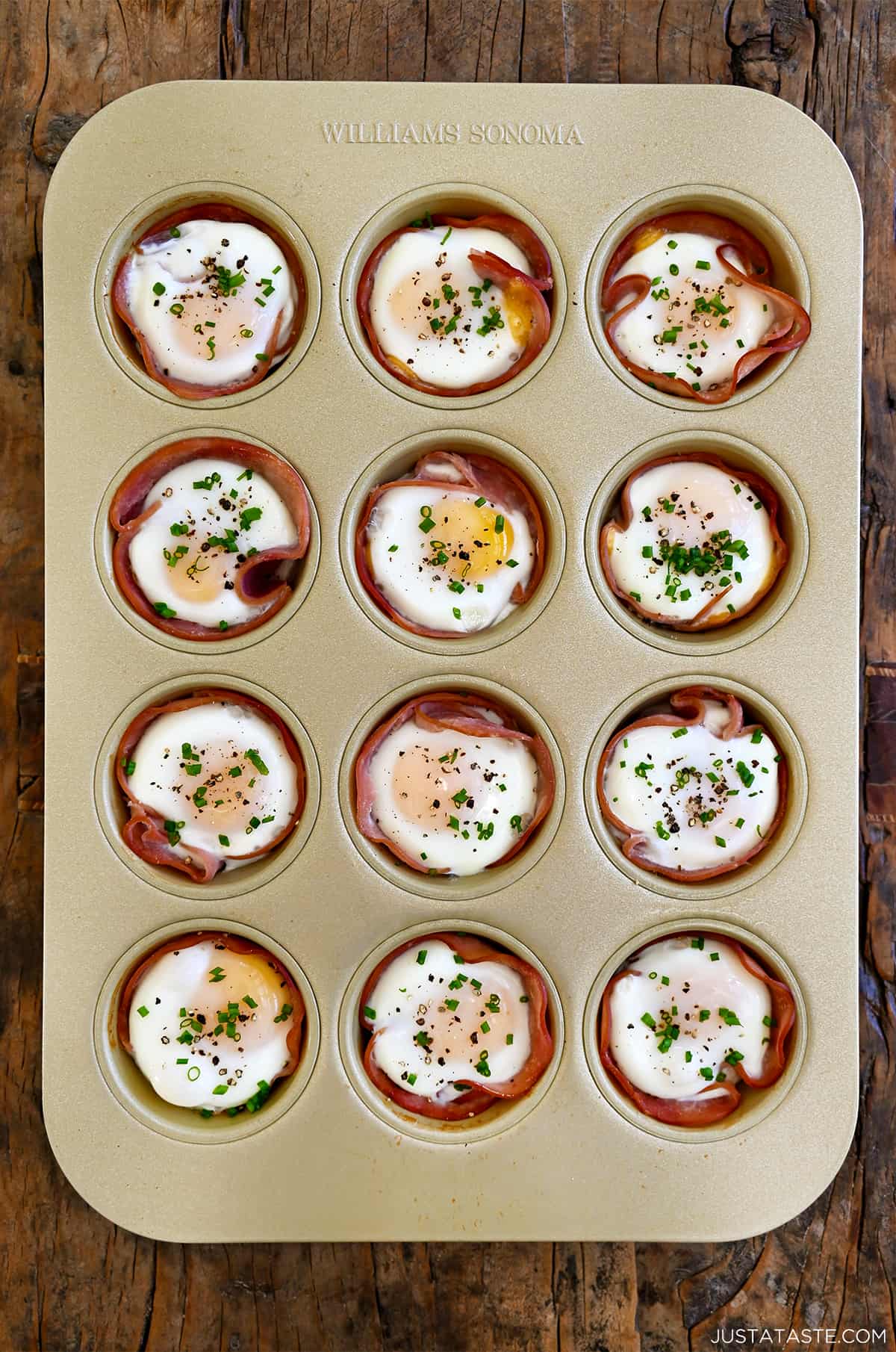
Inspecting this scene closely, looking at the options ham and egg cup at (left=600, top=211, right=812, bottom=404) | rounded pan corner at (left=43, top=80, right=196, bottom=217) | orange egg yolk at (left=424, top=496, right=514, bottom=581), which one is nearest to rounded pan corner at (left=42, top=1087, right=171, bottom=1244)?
orange egg yolk at (left=424, top=496, right=514, bottom=581)

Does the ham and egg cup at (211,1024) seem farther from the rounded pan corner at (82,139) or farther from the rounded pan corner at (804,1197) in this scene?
the rounded pan corner at (82,139)

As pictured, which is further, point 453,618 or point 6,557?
point 6,557

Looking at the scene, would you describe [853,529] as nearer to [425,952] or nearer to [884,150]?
[884,150]

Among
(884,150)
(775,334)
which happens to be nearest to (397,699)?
(775,334)

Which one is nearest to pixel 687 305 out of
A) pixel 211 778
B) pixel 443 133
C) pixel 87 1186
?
pixel 443 133

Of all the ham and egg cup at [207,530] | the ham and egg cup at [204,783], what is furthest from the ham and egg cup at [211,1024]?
the ham and egg cup at [207,530]

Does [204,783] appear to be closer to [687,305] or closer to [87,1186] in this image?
[87,1186]
